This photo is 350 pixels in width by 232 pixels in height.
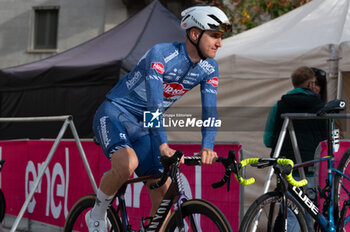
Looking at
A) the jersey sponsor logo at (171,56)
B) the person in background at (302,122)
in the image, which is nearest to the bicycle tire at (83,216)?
the jersey sponsor logo at (171,56)

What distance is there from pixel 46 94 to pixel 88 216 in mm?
9136

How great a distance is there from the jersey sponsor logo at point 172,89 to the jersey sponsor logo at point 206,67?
0.66ft

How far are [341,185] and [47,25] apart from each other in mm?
19794

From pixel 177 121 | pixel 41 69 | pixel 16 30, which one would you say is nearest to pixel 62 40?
pixel 16 30

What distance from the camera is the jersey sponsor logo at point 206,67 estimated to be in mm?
4238

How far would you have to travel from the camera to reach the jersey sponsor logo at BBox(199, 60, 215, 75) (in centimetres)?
424

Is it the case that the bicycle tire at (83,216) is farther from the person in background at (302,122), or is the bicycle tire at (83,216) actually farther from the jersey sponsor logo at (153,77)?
the person in background at (302,122)

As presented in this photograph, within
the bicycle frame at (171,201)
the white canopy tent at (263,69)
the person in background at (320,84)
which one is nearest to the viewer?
the bicycle frame at (171,201)

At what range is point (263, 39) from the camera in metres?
9.18

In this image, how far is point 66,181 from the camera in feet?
24.0

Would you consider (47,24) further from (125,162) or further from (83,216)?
(125,162)

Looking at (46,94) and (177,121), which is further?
(46,94)

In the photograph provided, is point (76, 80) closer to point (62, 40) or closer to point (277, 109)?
point (277, 109)

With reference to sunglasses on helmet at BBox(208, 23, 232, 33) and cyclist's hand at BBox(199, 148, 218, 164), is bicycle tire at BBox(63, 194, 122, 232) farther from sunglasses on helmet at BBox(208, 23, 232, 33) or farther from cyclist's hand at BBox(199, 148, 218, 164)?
sunglasses on helmet at BBox(208, 23, 232, 33)
